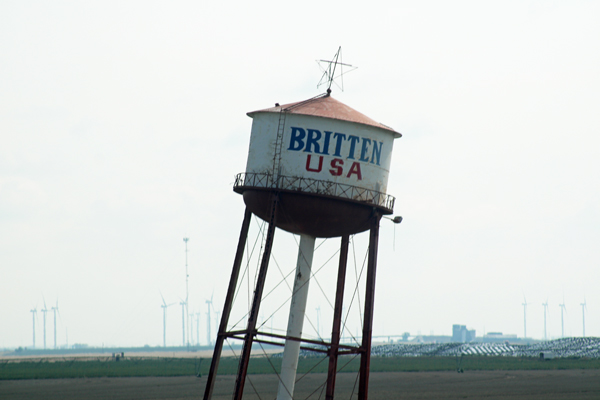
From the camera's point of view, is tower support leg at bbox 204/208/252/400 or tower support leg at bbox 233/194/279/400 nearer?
tower support leg at bbox 233/194/279/400

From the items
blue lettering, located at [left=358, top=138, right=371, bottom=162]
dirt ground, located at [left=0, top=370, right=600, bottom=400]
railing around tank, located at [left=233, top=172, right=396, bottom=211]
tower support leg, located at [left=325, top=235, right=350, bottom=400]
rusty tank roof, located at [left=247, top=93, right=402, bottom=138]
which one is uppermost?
rusty tank roof, located at [left=247, top=93, right=402, bottom=138]

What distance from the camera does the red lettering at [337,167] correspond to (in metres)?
26.7

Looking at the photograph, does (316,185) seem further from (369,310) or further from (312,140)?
(369,310)

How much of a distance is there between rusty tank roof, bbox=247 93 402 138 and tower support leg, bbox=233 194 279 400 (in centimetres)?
307

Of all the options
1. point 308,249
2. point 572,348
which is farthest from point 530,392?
point 572,348

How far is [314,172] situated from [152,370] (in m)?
47.8

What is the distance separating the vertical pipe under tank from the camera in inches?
1132

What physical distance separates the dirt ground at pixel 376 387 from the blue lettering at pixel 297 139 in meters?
18.3

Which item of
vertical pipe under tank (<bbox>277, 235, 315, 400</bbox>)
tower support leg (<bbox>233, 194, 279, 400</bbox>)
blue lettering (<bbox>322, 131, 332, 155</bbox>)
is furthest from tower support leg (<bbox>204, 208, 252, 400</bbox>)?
blue lettering (<bbox>322, 131, 332, 155</bbox>)

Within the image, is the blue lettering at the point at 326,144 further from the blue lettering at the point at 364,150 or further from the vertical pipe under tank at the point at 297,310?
the vertical pipe under tank at the point at 297,310

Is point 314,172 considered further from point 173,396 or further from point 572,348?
point 572,348

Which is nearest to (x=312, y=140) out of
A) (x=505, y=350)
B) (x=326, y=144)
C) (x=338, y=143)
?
(x=326, y=144)

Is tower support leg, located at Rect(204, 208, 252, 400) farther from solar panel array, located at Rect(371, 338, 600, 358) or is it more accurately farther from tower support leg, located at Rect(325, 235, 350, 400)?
solar panel array, located at Rect(371, 338, 600, 358)

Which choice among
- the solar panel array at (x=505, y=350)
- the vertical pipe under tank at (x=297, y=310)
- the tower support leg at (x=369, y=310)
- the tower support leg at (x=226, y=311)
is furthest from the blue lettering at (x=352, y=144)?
the solar panel array at (x=505, y=350)
